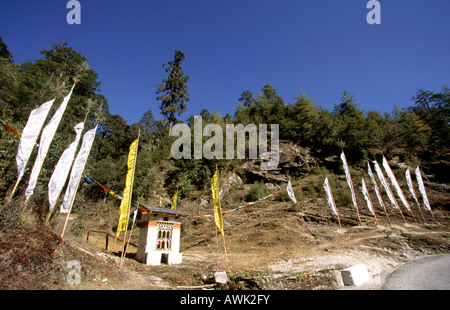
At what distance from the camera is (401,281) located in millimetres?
6711

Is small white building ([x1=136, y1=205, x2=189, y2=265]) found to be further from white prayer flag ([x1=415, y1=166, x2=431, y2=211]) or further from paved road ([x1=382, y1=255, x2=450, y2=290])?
white prayer flag ([x1=415, y1=166, x2=431, y2=211])

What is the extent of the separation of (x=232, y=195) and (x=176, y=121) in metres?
19.5

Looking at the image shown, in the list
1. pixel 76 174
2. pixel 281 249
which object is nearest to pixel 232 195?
pixel 281 249

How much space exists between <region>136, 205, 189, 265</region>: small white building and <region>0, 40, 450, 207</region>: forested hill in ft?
30.9

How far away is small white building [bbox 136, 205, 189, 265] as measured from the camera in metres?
12.4

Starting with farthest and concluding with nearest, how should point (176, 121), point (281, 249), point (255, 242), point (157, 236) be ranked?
1. point (176, 121)
2. point (255, 242)
3. point (281, 249)
4. point (157, 236)

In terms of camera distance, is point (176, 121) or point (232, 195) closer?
point (232, 195)

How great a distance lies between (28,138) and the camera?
8.12 m

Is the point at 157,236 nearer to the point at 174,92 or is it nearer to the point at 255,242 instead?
the point at 255,242

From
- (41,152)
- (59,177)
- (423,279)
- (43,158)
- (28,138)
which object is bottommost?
→ (423,279)

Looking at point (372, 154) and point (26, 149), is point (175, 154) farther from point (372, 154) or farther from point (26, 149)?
point (372, 154)
